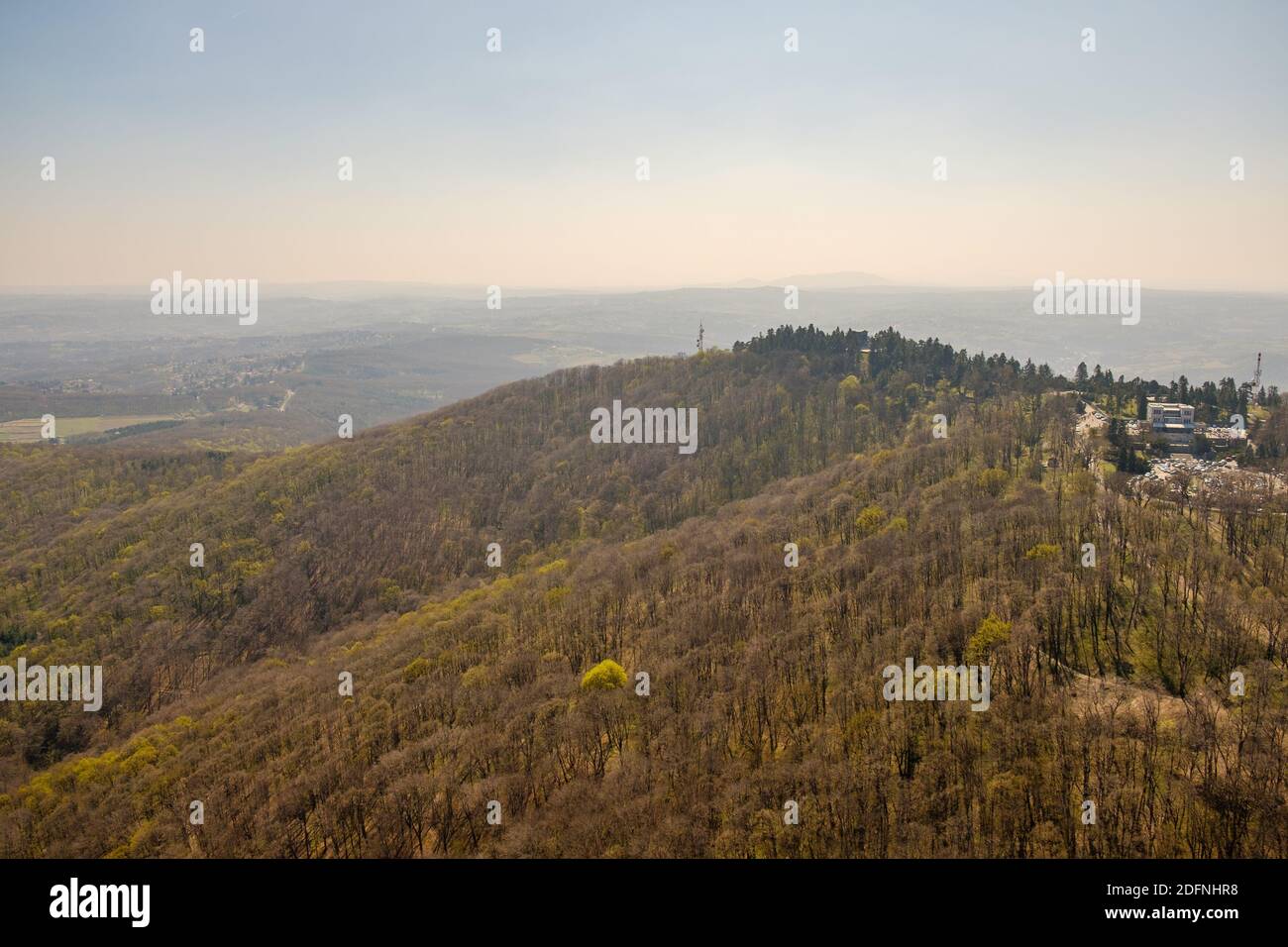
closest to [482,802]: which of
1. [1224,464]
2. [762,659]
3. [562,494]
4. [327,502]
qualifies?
[762,659]

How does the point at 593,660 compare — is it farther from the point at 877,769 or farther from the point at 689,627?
the point at 877,769

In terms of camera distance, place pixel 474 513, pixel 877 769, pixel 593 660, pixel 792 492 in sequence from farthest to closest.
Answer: pixel 474 513, pixel 792 492, pixel 593 660, pixel 877 769

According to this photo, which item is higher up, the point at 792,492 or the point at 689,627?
the point at 792,492

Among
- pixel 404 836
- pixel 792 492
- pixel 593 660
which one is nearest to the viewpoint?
pixel 404 836

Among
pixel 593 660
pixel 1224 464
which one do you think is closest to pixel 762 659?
pixel 593 660

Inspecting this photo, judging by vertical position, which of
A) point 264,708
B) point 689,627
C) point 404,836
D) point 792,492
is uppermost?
point 792,492

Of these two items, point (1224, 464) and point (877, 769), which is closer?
point (877, 769)
